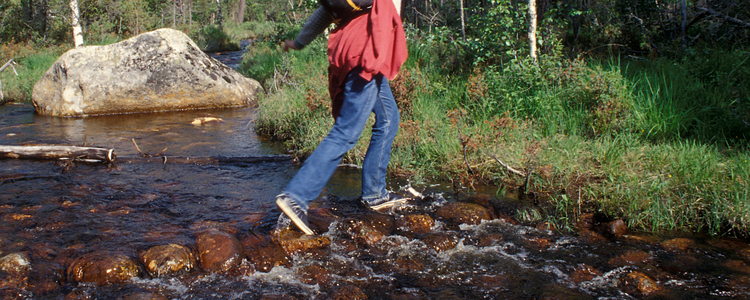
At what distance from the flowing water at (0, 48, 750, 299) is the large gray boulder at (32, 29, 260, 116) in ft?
12.2

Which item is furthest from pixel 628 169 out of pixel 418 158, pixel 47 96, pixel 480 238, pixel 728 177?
pixel 47 96

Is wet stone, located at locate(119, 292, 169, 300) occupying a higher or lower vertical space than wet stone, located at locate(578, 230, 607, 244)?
higher

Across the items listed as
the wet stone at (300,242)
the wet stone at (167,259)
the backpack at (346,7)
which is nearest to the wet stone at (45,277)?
the wet stone at (167,259)

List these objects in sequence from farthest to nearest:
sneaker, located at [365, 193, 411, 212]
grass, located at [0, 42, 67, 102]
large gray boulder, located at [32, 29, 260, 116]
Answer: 1. grass, located at [0, 42, 67, 102]
2. large gray boulder, located at [32, 29, 260, 116]
3. sneaker, located at [365, 193, 411, 212]

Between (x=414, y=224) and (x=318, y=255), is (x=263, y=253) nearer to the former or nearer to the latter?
(x=318, y=255)

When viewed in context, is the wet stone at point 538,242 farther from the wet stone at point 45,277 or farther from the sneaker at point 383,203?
the wet stone at point 45,277

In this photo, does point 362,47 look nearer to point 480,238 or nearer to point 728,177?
point 480,238

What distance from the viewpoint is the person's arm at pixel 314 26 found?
3.04 metres

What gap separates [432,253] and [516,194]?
1.38 m

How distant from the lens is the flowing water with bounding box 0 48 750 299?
248 cm

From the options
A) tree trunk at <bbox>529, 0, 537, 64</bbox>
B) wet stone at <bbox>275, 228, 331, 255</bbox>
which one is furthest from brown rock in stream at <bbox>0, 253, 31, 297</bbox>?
tree trunk at <bbox>529, 0, 537, 64</bbox>

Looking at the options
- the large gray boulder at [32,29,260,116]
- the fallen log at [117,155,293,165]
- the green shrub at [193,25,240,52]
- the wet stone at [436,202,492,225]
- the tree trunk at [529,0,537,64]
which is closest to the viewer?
the wet stone at [436,202,492,225]

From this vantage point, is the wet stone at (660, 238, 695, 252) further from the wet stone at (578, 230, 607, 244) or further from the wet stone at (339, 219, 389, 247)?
the wet stone at (339, 219, 389, 247)

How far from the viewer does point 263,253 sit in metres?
2.89
